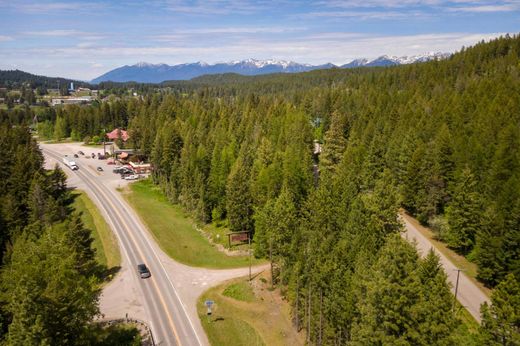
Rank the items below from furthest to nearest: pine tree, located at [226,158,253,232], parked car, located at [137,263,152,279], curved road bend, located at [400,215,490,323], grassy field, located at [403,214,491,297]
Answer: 1. pine tree, located at [226,158,253,232]
2. parked car, located at [137,263,152,279]
3. grassy field, located at [403,214,491,297]
4. curved road bend, located at [400,215,490,323]

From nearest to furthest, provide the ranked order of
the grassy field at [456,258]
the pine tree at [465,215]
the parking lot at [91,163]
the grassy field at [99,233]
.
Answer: the grassy field at [456,258], the pine tree at [465,215], the grassy field at [99,233], the parking lot at [91,163]

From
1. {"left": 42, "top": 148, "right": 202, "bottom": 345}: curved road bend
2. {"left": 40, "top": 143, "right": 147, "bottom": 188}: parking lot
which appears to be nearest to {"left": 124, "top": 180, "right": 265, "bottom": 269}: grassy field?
{"left": 42, "top": 148, "right": 202, "bottom": 345}: curved road bend

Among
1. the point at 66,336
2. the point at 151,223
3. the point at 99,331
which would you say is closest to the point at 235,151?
the point at 151,223

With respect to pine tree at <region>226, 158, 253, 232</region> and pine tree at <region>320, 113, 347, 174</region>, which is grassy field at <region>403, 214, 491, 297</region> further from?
pine tree at <region>226, 158, 253, 232</region>

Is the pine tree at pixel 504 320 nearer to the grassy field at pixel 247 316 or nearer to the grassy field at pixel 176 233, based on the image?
the grassy field at pixel 247 316

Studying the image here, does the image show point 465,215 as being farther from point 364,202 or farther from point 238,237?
point 238,237

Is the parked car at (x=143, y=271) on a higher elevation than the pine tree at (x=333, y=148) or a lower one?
lower

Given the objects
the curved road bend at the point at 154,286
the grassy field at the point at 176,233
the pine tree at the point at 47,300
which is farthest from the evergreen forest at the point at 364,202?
the curved road bend at the point at 154,286
